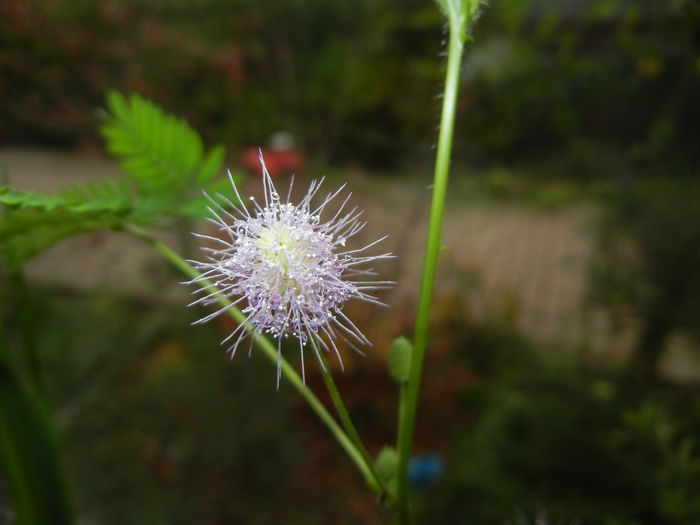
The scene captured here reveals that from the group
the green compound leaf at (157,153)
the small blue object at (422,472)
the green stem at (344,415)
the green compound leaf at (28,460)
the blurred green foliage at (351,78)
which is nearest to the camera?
the green stem at (344,415)

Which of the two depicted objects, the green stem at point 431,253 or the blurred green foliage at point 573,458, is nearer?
the green stem at point 431,253

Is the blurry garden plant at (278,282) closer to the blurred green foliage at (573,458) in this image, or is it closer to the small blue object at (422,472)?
the blurred green foliage at (573,458)

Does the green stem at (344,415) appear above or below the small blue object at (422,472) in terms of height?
above

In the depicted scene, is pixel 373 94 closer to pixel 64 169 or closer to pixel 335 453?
pixel 64 169

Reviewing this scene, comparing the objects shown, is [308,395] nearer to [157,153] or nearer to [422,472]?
[157,153]

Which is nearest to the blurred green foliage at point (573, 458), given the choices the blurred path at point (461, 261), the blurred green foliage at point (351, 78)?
the blurred path at point (461, 261)

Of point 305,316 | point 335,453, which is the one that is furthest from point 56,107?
point 305,316

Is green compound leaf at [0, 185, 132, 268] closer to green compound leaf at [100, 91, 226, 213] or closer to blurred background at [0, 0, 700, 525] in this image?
green compound leaf at [100, 91, 226, 213]
